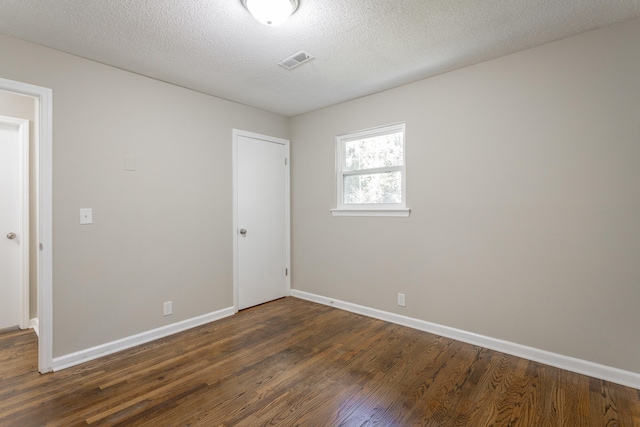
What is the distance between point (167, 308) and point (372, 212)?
2.37 meters

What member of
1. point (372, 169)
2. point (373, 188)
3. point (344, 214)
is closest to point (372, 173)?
point (372, 169)

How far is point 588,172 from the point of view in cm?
226

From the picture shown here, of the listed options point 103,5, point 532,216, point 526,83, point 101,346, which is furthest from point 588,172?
point 101,346

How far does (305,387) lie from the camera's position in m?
2.14

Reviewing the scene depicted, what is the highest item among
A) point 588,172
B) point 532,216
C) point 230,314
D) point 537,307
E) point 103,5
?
point 103,5

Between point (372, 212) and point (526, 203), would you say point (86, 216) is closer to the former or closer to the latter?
point (372, 212)

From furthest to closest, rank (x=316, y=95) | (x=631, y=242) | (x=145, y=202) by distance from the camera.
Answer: (x=316, y=95) < (x=145, y=202) < (x=631, y=242)

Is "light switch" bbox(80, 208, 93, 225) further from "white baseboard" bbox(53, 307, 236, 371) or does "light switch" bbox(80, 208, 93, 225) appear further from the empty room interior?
"white baseboard" bbox(53, 307, 236, 371)

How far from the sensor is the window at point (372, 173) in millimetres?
3334

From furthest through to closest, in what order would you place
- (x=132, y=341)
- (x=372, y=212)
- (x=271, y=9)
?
(x=372, y=212) → (x=132, y=341) → (x=271, y=9)

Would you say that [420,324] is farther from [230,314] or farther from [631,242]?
[230,314]

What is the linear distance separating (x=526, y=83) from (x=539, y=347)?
2.15 meters

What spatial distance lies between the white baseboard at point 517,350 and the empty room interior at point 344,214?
15 mm

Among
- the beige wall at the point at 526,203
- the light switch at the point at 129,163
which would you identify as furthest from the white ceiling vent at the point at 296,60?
the light switch at the point at 129,163
